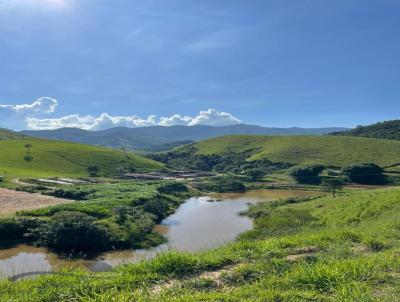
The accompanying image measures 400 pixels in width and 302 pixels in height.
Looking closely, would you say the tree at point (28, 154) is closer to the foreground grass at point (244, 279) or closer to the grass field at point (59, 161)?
the grass field at point (59, 161)

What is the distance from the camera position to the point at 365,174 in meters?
103

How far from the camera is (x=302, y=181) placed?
106m

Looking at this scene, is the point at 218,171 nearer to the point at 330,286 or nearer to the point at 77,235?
the point at 77,235

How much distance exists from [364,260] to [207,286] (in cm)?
431

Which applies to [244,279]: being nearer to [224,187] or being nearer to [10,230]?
[10,230]

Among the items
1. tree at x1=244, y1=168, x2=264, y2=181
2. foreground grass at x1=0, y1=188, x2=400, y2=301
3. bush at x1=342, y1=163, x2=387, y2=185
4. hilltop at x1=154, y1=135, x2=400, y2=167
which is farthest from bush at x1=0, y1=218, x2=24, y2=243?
hilltop at x1=154, y1=135, x2=400, y2=167

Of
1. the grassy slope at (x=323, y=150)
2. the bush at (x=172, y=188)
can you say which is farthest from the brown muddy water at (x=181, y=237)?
the grassy slope at (x=323, y=150)

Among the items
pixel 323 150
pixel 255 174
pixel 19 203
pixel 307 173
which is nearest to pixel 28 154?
pixel 255 174

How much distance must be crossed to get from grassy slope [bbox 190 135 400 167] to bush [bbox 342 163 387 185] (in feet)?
63.0

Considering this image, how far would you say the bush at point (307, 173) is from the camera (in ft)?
354

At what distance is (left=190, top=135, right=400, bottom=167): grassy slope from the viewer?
5138 inches

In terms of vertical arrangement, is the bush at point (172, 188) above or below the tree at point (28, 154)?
below

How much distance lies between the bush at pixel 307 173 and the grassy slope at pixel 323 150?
17866 mm

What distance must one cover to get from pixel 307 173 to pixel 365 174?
15634mm
